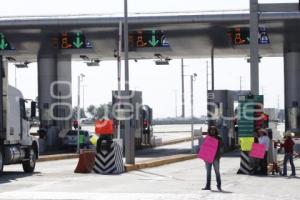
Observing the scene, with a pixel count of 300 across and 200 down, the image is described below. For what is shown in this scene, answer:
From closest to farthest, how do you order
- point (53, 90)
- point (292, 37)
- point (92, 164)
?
point (92, 164) → point (292, 37) → point (53, 90)

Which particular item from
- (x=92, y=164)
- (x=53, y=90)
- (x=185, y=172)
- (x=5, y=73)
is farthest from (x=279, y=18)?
(x=53, y=90)

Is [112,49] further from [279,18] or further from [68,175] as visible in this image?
[68,175]

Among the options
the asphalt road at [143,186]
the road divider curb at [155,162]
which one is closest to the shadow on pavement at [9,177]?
the asphalt road at [143,186]

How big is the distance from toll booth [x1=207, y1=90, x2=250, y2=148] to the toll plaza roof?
3.17m

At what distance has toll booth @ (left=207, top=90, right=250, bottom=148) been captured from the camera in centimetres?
4362

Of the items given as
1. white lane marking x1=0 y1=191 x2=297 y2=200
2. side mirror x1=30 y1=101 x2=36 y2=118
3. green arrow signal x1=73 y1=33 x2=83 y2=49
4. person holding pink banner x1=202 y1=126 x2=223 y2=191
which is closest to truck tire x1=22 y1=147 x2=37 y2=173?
side mirror x1=30 y1=101 x2=36 y2=118

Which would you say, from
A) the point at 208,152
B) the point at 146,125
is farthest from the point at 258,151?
the point at 146,125

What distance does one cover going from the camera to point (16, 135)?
2542 centimetres

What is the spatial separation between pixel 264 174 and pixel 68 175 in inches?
246

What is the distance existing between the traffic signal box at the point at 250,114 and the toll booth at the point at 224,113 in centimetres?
1686

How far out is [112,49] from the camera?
42281mm

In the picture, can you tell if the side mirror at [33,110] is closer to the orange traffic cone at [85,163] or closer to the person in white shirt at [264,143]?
the orange traffic cone at [85,163]

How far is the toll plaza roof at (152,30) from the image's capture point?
1309 inches

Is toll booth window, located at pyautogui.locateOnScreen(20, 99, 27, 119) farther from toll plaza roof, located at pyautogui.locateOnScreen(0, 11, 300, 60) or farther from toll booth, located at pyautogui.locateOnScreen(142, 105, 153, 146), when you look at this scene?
toll booth, located at pyautogui.locateOnScreen(142, 105, 153, 146)
